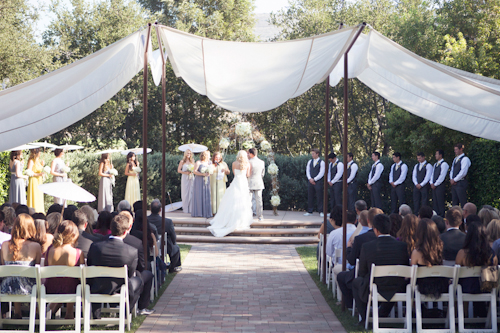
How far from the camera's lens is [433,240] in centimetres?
530

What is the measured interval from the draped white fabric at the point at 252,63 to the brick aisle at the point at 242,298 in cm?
272

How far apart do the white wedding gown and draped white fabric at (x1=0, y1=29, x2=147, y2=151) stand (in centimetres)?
691

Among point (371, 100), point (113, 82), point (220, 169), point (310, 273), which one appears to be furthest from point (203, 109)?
point (113, 82)

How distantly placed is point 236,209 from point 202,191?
1.37m

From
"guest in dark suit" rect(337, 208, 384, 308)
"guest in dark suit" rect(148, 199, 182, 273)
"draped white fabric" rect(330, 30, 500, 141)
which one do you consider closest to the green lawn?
"guest in dark suit" rect(337, 208, 384, 308)

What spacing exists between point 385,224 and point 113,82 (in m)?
3.59

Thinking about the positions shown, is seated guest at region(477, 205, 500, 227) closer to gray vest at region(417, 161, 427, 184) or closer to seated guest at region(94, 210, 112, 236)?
seated guest at region(94, 210, 112, 236)

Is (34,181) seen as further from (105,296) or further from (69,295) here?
(105,296)

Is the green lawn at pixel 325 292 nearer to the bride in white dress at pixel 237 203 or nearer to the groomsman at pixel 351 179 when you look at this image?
the bride in white dress at pixel 237 203

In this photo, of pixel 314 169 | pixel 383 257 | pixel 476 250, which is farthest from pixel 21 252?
pixel 314 169

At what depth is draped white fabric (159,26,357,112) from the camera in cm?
532

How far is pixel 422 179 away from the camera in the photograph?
1426 cm

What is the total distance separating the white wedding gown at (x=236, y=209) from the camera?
12.4 meters

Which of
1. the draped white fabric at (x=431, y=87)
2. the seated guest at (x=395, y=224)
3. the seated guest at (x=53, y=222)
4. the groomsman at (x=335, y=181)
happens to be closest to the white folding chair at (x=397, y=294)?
the seated guest at (x=395, y=224)
